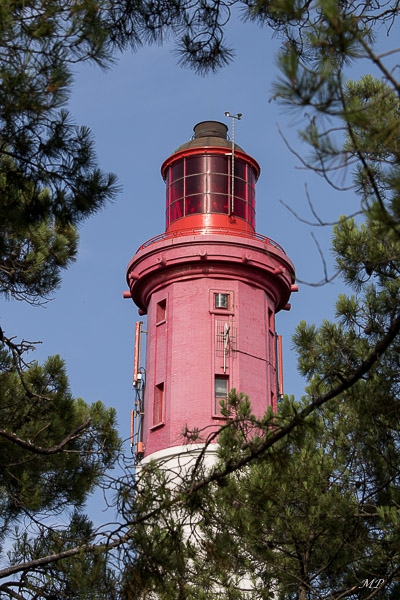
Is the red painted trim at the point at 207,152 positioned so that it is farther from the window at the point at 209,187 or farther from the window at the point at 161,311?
the window at the point at 161,311

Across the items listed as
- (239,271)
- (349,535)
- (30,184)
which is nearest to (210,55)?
(30,184)

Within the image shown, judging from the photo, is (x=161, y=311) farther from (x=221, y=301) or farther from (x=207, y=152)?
Result: (x=207, y=152)

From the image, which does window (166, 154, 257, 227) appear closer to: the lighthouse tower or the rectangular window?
the lighthouse tower

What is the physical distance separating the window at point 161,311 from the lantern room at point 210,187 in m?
1.71

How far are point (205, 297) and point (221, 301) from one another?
1.23 ft

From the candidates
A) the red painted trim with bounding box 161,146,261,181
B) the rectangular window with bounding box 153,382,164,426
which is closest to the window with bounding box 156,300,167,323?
the rectangular window with bounding box 153,382,164,426

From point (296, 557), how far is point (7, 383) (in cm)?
357

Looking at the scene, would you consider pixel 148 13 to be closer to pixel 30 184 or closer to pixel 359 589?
pixel 30 184

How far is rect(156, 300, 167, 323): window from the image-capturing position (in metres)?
24.0

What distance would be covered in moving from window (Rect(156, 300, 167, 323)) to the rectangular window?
1641 millimetres

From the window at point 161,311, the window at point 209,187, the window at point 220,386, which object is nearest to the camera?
the window at point 220,386

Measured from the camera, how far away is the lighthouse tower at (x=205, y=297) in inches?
890

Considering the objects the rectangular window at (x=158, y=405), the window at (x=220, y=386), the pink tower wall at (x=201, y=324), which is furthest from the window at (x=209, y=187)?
the rectangular window at (x=158, y=405)

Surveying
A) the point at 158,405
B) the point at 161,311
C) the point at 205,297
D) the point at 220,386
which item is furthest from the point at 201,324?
the point at 158,405
